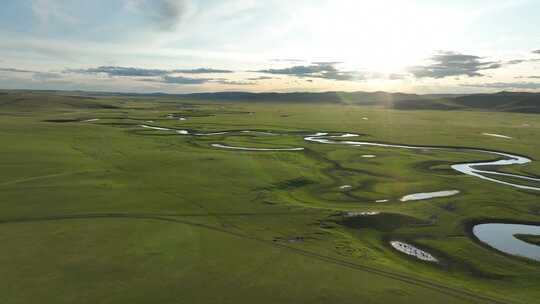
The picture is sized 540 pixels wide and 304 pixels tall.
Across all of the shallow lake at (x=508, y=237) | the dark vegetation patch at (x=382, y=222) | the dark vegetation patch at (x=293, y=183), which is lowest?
the shallow lake at (x=508, y=237)

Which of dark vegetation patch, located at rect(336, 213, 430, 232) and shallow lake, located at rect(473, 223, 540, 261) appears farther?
dark vegetation patch, located at rect(336, 213, 430, 232)

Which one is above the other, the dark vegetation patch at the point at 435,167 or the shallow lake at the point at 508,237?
the dark vegetation patch at the point at 435,167

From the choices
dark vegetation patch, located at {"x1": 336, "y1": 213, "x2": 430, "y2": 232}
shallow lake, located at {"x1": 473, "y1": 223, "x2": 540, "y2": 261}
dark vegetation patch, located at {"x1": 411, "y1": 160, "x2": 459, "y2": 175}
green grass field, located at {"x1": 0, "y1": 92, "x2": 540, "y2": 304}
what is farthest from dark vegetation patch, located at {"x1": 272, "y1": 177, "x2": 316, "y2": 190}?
shallow lake, located at {"x1": 473, "y1": 223, "x2": 540, "y2": 261}

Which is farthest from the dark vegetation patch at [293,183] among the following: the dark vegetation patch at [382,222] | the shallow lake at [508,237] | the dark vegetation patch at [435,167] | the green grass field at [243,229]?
the shallow lake at [508,237]

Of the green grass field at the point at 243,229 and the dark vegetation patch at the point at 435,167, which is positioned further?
the dark vegetation patch at the point at 435,167

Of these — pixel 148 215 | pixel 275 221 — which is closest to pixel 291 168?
pixel 275 221

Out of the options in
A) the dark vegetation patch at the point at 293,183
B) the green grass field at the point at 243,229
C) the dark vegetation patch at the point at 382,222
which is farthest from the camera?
the dark vegetation patch at the point at 293,183

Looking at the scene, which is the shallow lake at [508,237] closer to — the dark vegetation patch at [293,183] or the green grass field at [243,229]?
the green grass field at [243,229]

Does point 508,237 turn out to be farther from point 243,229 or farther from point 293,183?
point 293,183

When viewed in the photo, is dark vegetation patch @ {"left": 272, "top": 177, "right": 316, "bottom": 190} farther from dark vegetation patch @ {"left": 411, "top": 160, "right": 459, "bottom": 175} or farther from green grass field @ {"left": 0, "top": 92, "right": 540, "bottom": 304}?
dark vegetation patch @ {"left": 411, "top": 160, "right": 459, "bottom": 175}

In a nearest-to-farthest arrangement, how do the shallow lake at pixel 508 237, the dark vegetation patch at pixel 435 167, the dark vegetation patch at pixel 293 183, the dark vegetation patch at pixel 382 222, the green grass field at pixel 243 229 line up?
the green grass field at pixel 243 229 < the shallow lake at pixel 508 237 < the dark vegetation patch at pixel 382 222 < the dark vegetation patch at pixel 293 183 < the dark vegetation patch at pixel 435 167
